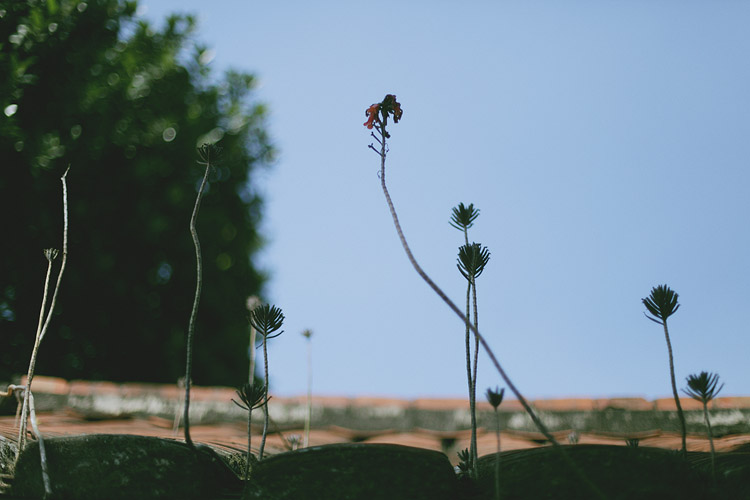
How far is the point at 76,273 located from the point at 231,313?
220 cm

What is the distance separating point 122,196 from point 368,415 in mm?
5662

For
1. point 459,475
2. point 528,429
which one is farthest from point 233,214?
point 459,475

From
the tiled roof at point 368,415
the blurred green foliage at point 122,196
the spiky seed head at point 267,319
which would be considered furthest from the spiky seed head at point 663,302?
the blurred green foliage at point 122,196

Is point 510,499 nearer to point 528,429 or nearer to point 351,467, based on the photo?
point 351,467

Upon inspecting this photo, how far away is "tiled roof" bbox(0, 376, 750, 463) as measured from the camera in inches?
95.1

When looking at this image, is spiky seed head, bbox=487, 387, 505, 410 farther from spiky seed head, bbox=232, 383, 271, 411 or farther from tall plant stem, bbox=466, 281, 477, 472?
spiky seed head, bbox=232, 383, 271, 411

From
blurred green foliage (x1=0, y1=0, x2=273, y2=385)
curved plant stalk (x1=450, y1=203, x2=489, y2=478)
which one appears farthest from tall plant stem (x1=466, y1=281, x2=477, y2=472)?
blurred green foliage (x1=0, y1=0, x2=273, y2=385)

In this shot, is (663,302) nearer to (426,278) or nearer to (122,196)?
(426,278)

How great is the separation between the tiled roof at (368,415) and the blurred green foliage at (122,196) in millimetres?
2553

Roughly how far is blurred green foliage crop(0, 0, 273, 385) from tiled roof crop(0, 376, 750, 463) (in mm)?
2553

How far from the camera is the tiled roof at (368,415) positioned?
242cm

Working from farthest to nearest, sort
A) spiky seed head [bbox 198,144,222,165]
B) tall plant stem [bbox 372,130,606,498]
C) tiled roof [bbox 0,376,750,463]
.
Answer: tiled roof [bbox 0,376,750,463], spiky seed head [bbox 198,144,222,165], tall plant stem [bbox 372,130,606,498]

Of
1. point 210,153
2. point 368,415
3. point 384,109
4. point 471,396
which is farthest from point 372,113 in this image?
point 368,415

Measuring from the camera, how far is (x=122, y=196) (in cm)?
739
